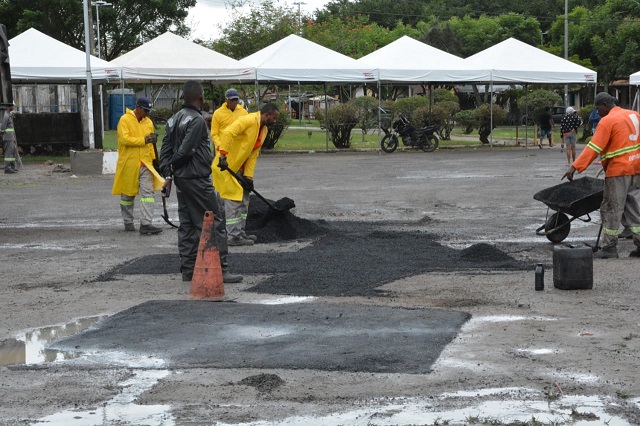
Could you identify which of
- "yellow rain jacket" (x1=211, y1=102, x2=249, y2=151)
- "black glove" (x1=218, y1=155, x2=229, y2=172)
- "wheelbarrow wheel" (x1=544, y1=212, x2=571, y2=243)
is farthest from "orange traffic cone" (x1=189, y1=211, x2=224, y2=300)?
"yellow rain jacket" (x1=211, y1=102, x2=249, y2=151)

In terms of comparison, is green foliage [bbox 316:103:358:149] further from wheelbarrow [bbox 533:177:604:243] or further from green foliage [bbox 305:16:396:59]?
green foliage [bbox 305:16:396:59]

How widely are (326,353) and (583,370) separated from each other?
1728 mm

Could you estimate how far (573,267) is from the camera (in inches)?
376

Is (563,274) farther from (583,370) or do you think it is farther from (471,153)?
(471,153)

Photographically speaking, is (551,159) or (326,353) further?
(551,159)

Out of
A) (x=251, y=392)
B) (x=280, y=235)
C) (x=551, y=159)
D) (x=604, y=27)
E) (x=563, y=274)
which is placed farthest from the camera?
(x=604, y=27)

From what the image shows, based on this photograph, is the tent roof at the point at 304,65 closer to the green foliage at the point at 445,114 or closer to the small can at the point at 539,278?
the green foliage at the point at 445,114

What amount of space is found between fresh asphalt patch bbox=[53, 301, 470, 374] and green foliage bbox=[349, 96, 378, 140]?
92.0 ft

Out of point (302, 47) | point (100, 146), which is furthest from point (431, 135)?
point (100, 146)

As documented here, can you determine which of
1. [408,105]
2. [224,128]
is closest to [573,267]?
[224,128]

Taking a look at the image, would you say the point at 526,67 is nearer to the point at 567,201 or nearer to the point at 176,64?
the point at 176,64

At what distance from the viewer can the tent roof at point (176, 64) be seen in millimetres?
29844

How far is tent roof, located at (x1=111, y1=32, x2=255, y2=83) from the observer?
1175 inches

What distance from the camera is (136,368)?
6.85 metres
